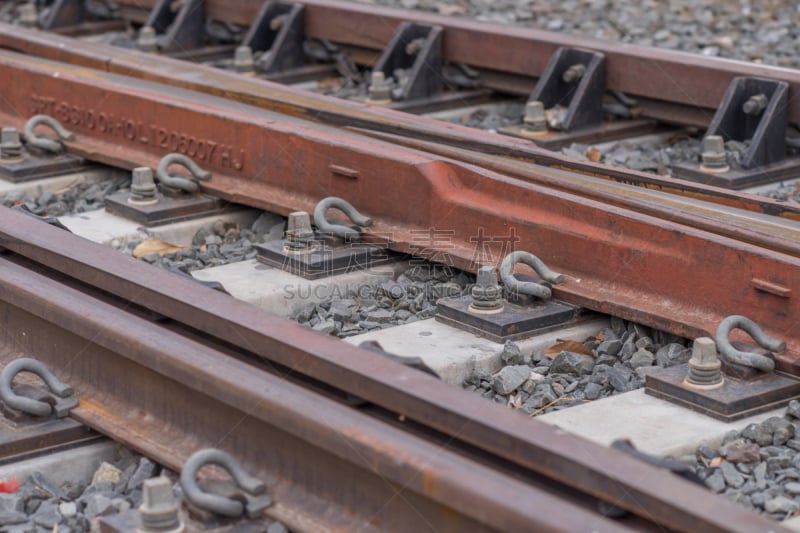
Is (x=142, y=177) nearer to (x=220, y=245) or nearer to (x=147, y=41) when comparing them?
(x=220, y=245)

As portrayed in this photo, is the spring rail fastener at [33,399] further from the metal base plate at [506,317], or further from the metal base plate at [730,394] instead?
the metal base plate at [730,394]

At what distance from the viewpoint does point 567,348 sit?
13.6ft

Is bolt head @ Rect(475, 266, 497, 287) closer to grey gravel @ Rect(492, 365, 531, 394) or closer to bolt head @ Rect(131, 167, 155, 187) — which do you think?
grey gravel @ Rect(492, 365, 531, 394)

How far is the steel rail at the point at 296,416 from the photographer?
2.73m

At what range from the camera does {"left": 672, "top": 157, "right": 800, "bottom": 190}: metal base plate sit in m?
5.84

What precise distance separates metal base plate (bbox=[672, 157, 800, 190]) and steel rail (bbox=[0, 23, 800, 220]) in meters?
0.78

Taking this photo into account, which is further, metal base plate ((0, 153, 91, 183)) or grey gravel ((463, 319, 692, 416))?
metal base plate ((0, 153, 91, 183))

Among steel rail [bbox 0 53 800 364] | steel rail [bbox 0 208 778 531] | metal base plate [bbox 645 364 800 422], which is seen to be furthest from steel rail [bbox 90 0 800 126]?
steel rail [bbox 0 208 778 531]

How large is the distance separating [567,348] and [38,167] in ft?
9.39

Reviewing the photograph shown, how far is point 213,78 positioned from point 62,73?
0.72 m

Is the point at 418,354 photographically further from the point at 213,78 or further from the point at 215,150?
the point at 213,78

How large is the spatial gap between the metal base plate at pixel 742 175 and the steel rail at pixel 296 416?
9.00 feet

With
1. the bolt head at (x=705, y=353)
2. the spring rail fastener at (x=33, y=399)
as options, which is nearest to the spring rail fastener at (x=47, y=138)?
the spring rail fastener at (x=33, y=399)

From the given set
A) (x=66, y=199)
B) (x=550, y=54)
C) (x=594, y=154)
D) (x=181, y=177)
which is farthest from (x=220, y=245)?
(x=550, y=54)
